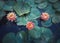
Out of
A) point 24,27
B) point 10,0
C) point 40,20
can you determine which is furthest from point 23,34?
point 10,0

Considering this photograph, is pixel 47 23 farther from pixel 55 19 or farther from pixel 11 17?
pixel 11 17

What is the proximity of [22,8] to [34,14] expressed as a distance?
9 cm

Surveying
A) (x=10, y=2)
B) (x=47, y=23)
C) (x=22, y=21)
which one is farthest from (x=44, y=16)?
(x=10, y=2)

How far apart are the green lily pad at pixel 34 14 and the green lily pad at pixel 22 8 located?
0.10 feet

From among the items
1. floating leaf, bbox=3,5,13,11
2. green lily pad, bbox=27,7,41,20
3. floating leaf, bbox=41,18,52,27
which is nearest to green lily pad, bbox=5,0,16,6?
floating leaf, bbox=3,5,13,11

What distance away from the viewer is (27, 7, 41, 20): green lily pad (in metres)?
1.37

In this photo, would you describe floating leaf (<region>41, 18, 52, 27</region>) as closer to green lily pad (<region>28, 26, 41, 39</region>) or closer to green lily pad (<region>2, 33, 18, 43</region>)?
green lily pad (<region>28, 26, 41, 39</region>)

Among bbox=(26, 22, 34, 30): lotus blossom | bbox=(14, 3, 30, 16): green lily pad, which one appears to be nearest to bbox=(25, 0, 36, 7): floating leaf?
bbox=(14, 3, 30, 16): green lily pad

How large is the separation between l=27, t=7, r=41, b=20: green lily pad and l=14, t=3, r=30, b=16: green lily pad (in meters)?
0.03

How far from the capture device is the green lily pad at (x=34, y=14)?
1.37m

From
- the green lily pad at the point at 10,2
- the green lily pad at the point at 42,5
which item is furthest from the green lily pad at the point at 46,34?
the green lily pad at the point at 10,2

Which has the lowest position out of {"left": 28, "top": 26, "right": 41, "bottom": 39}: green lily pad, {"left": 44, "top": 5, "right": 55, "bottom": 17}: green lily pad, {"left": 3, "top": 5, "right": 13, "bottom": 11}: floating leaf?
{"left": 28, "top": 26, "right": 41, "bottom": 39}: green lily pad

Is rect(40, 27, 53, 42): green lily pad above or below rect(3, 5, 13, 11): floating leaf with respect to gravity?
below

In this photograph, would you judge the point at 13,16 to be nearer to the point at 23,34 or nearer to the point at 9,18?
the point at 9,18
